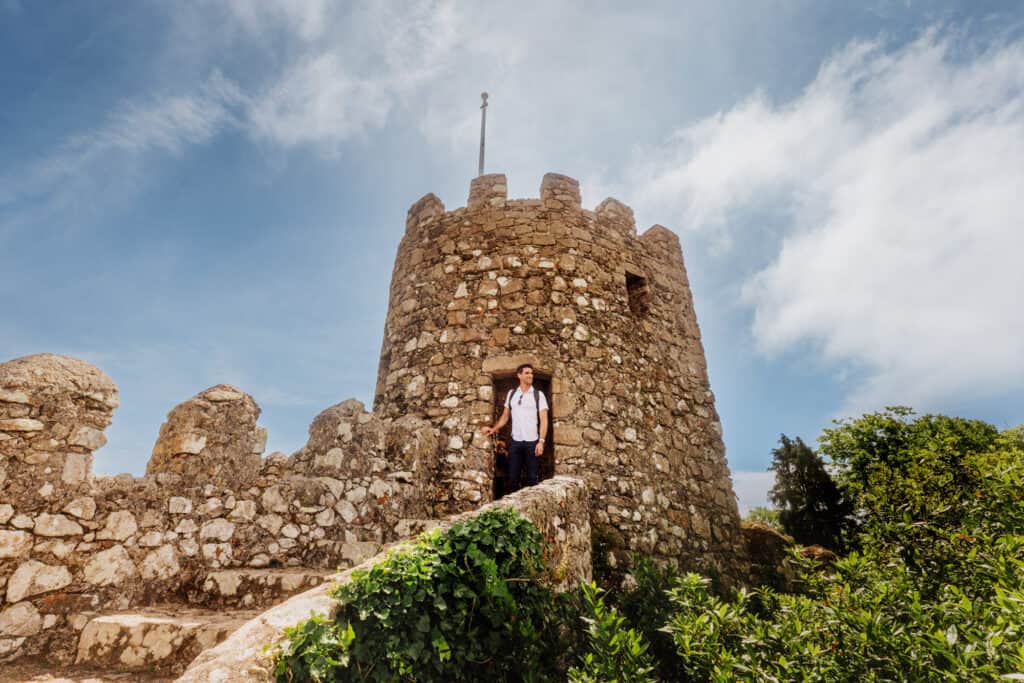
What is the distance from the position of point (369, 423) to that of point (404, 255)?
3.49 m

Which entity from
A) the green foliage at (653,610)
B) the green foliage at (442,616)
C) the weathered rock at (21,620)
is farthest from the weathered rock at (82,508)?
the green foliage at (653,610)

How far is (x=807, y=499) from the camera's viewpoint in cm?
1208

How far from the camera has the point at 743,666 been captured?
3.02 m

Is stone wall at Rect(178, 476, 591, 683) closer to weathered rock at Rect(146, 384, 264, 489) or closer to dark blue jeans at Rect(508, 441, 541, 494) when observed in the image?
dark blue jeans at Rect(508, 441, 541, 494)

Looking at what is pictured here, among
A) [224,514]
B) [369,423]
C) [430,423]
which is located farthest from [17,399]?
[430,423]

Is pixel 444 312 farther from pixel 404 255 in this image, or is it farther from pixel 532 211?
pixel 532 211

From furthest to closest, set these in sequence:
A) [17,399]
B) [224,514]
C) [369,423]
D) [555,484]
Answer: [369,423] → [555,484] → [224,514] → [17,399]

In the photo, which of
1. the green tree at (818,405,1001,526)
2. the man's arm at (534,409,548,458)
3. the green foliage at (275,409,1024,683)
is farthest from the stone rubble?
the green tree at (818,405,1001,526)

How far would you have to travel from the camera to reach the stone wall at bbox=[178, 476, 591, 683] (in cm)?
204

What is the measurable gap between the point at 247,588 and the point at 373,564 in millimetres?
1890

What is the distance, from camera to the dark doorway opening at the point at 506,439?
656 cm

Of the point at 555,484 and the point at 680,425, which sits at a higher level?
the point at 680,425

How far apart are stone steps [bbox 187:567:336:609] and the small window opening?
5865mm

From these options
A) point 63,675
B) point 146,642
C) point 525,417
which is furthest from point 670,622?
point 63,675
